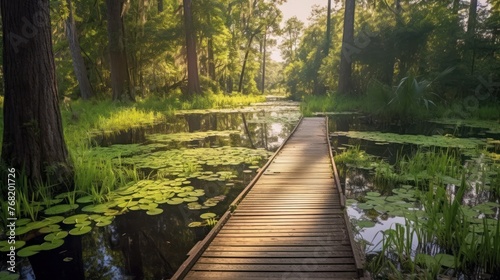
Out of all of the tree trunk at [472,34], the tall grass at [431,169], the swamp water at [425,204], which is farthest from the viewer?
the tree trunk at [472,34]

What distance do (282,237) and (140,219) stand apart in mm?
1983

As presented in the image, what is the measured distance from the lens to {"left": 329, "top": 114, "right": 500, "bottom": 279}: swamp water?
9.42ft

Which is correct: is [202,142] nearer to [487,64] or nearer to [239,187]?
[239,187]

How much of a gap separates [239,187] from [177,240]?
6.64ft

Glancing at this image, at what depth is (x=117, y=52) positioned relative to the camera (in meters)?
16.2

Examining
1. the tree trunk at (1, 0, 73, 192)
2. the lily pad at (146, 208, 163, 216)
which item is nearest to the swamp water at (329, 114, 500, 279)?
the lily pad at (146, 208, 163, 216)

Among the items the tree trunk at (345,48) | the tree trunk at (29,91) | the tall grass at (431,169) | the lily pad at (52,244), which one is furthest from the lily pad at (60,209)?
the tree trunk at (345,48)

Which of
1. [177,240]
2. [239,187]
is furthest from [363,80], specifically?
[177,240]

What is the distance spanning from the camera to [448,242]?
10.6ft

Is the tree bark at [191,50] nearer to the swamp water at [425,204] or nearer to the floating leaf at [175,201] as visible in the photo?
the swamp water at [425,204]

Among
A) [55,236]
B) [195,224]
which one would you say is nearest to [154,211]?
[195,224]

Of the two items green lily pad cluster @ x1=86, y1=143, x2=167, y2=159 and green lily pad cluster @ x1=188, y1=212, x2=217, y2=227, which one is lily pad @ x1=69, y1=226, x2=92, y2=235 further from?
green lily pad cluster @ x1=86, y1=143, x2=167, y2=159

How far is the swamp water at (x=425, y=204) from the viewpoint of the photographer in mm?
2871

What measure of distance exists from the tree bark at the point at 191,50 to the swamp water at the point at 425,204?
43.9ft
